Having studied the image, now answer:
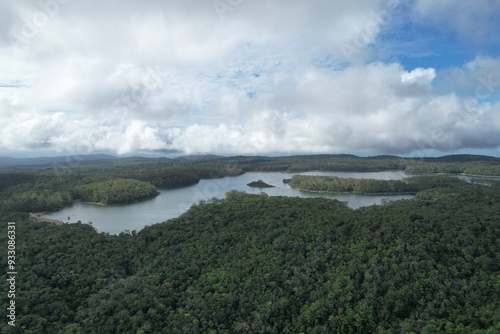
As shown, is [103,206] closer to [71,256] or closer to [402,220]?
[71,256]

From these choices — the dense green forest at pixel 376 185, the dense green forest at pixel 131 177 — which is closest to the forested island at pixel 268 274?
the dense green forest at pixel 131 177

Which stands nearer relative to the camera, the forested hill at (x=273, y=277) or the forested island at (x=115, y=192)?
the forested hill at (x=273, y=277)

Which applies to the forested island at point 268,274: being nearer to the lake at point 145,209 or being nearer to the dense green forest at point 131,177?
the lake at point 145,209

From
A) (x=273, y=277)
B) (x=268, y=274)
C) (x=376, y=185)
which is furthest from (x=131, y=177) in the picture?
(x=273, y=277)

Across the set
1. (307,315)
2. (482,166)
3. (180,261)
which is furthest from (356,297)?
(482,166)

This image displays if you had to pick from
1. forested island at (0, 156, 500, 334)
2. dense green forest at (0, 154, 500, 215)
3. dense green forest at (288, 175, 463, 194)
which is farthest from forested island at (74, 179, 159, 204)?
dense green forest at (288, 175, 463, 194)

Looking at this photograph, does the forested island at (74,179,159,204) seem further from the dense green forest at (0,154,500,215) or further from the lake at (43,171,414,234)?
the lake at (43,171,414,234)

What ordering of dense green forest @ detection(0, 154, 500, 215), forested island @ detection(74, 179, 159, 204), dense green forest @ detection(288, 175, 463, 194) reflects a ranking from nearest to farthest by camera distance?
1. dense green forest @ detection(0, 154, 500, 215)
2. forested island @ detection(74, 179, 159, 204)
3. dense green forest @ detection(288, 175, 463, 194)
